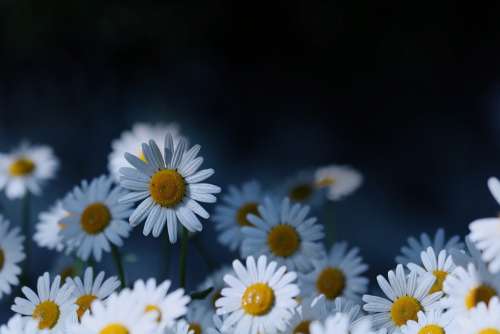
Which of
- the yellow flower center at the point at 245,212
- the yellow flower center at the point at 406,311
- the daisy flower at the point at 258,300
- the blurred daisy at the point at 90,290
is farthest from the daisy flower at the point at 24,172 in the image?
the yellow flower center at the point at 406,311

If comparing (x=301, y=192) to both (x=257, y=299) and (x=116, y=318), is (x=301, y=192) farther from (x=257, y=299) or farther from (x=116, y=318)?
(x=116, y=318)

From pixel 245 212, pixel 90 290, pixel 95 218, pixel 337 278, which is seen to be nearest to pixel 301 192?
pixel 245 212

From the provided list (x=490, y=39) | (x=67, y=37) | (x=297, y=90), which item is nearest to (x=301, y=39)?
(x=297, y=90)

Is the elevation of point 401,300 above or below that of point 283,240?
below

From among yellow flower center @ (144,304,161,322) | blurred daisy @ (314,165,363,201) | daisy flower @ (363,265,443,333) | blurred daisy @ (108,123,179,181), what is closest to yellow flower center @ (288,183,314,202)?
blurred daisy @ (314,165,363,201)

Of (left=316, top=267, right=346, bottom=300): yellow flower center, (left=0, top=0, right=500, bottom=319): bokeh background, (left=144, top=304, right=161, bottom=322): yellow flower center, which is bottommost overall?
(left=144, top=304, right=161, bottom=322): yellow flower center

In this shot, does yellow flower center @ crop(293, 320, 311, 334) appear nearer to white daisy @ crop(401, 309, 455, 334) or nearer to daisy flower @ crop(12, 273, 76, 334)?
white daisy @ crop(401, 309, 455, 334)

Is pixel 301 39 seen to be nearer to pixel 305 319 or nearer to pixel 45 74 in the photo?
pixel 45 74
